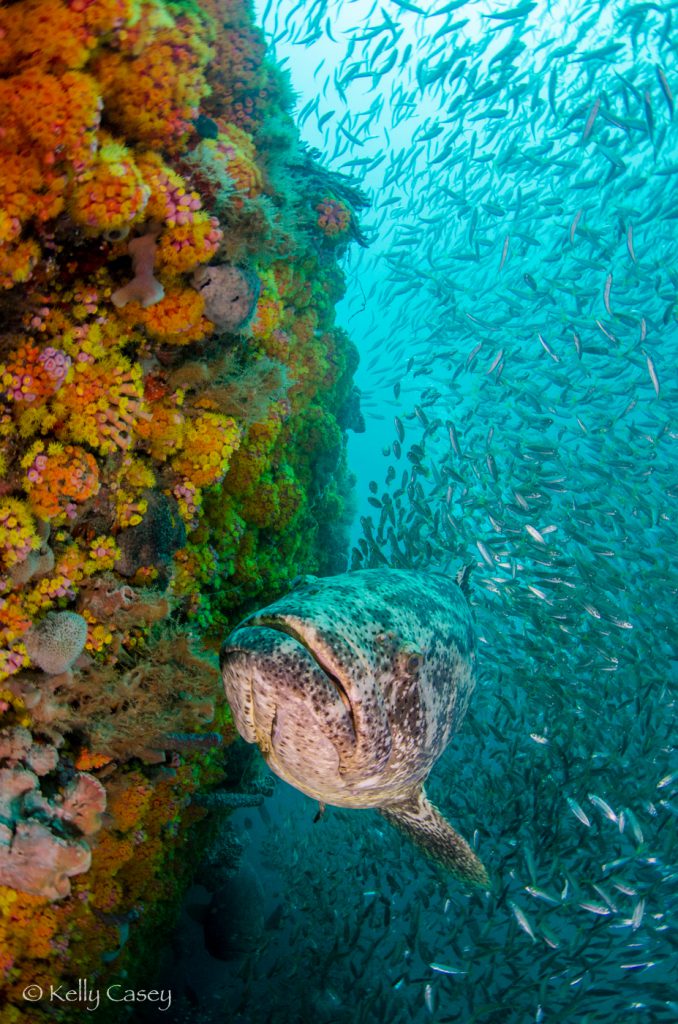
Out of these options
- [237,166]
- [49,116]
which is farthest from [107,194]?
[237,166]

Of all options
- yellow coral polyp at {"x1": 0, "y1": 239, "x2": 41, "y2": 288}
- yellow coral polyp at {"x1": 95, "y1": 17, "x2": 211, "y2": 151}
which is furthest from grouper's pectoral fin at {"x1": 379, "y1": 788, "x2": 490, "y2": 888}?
yellow coral polyp at {"x1": 95, "y1": 17, "x2": 211, "y2": 151}

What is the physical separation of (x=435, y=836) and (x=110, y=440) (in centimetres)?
380

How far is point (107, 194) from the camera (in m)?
2.60

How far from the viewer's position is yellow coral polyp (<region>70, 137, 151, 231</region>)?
2.58 m

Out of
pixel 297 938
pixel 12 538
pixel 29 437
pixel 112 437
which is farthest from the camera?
pixel 297 938

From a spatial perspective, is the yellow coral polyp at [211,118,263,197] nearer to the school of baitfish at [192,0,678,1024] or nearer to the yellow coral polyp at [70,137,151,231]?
the yellow coral polyp at [70,137,151,231]

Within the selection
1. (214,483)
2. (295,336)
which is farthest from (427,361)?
(214,483)

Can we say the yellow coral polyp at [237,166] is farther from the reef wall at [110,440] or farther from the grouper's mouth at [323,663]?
Answer: the grouper's mouth at [323,663]

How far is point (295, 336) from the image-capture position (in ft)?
21.5

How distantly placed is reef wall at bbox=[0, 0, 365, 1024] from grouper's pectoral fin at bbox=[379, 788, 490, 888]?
159 cm

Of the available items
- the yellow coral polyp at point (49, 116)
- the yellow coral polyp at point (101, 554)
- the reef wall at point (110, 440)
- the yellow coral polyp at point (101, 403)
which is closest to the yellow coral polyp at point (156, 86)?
the reef wall at point (110, 440)

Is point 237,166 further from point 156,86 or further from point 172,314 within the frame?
point 172,314

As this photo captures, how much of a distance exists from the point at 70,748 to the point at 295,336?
16.6 ft

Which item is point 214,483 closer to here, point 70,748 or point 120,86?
point 70,748
